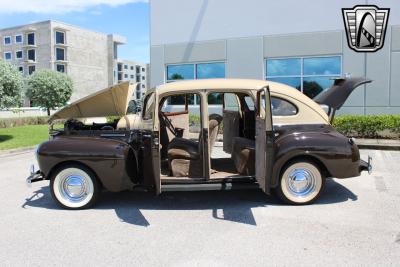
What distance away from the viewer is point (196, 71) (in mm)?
17734

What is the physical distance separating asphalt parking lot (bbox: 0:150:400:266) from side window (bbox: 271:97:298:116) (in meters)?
1.35

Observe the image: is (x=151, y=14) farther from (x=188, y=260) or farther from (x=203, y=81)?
(x=188, y=260)

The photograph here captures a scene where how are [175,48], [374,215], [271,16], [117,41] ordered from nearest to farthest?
1. [374,215]
2. [271,16]
3. [175,48]
4. [117,41]

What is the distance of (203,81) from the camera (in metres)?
6.04

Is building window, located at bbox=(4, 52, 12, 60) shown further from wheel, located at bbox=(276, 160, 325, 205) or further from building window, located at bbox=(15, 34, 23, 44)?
wheel, located at bbox=(276, 160, 325, 205)

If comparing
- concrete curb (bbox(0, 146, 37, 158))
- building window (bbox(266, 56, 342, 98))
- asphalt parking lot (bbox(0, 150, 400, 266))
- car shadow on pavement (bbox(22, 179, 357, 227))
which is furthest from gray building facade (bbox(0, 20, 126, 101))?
asphalt parking lot (bbox(0, 150, 400, 266))

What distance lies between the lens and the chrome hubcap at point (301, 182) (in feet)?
19.8

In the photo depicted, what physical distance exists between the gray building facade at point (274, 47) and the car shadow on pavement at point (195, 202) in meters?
8.91

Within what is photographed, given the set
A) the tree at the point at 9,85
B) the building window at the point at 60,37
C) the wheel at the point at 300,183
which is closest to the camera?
the wheel at the point at 300,183

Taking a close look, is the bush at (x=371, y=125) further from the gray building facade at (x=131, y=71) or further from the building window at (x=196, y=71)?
the gray building facade at (x=131, y=71)

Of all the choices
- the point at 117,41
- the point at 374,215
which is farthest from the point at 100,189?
the point at 117,41

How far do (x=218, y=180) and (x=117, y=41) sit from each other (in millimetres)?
81457

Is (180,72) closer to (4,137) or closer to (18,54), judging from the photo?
(4,137)

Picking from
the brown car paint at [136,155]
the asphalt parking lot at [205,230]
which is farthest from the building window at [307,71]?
the brown car paint at [136,155]
